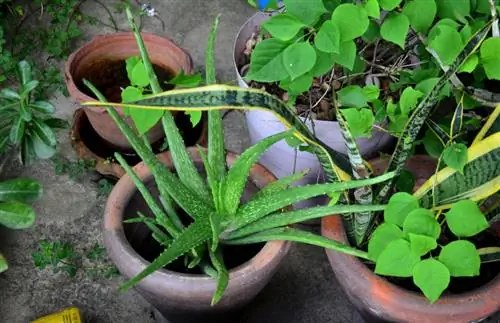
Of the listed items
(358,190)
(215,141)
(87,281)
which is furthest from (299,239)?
(87,281)

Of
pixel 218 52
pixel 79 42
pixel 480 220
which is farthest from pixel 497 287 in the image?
pixel 79 42

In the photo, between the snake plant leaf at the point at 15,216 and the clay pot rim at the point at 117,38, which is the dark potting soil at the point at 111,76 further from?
the snake plant leaf at the point at 15,216

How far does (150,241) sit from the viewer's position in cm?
140

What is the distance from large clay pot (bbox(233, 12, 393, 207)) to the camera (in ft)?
4.75

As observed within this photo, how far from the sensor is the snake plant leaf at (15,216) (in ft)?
4.19

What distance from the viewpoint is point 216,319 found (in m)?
1.37

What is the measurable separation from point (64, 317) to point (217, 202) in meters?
0.55

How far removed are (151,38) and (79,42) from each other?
1.68 ft

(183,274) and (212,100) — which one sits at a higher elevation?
(212,100)

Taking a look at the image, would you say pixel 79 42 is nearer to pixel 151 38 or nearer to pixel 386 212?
pixel 151 38

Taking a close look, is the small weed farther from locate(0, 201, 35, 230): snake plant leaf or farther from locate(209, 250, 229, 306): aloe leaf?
locate(209, 250, 229, 306): aloe leaf

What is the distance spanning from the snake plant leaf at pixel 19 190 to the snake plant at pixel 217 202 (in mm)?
248

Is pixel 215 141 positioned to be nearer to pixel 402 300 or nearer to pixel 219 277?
pixel 219 277

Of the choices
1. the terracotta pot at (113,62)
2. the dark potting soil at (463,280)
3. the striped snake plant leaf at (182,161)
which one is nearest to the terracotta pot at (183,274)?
the striped snake plant leaf at (182,161)
